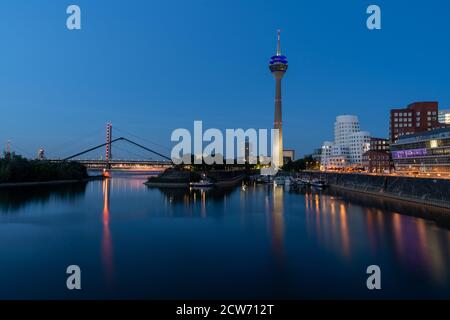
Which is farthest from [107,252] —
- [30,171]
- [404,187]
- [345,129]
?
[345,129]

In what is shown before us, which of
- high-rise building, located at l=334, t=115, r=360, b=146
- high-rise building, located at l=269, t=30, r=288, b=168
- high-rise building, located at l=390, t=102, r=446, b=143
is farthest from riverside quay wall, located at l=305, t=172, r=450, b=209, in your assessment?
high-rise building, located at l=269, t=30, r=288, b=168

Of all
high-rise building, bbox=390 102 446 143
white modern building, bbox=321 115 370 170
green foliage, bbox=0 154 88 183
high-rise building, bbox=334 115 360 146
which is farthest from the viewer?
high-rise building, bbox=334 115 360 146

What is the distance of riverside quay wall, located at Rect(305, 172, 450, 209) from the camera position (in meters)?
17.9

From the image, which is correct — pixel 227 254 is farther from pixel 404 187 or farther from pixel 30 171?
pixel 30 171

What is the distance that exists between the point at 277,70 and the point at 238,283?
276 ft

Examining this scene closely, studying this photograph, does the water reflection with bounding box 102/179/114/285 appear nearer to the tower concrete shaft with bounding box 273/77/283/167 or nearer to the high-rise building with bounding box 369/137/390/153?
the high-rise building with bounding box 369/137/390/153

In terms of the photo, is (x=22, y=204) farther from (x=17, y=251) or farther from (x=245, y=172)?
(x=245, y=172)

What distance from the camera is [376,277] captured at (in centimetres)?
766

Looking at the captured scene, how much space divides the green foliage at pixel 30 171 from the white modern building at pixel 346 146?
4571cm

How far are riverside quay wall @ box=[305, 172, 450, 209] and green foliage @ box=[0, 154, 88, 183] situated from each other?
34.2 metres

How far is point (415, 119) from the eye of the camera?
51.4 metres

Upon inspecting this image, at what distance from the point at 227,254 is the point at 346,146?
2530 inches

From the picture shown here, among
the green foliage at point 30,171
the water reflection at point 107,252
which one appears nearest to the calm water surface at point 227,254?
the water reflection at point 107,252

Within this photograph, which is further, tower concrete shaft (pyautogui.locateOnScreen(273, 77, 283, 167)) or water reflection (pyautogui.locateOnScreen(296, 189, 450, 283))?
tower concrete shaft (pyautogui.locateOnScreen(273, 77, 283, 167))
